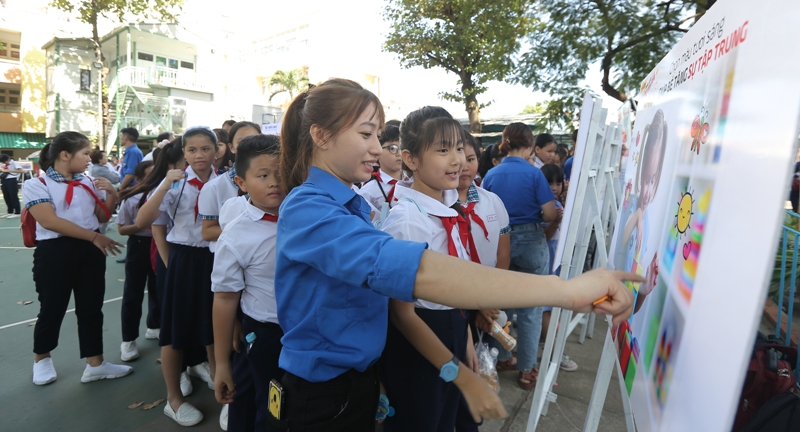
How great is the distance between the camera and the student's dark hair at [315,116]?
132 centimetres

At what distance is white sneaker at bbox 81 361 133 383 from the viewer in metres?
3.30

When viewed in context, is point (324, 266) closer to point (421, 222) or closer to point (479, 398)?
point (479, 398)

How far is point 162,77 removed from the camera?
2234 cm

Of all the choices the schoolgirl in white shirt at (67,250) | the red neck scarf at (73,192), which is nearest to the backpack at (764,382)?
the schoolgirl in white shirt at (67,250)

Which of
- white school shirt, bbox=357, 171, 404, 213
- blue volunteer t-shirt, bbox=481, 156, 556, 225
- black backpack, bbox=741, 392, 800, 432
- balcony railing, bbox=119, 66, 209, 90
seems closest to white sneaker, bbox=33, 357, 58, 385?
white school shirt, bbox=357, 171, 404, 213

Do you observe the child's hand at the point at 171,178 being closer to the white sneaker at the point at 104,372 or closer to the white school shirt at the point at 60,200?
the white school shirt at the point at 60,200

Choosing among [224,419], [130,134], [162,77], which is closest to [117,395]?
[224,419]

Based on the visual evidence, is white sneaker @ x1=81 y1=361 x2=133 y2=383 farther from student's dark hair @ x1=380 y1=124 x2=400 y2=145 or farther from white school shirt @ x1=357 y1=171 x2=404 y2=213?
student's dark hair @ x1=380 y1=124 x2=400 y2=145

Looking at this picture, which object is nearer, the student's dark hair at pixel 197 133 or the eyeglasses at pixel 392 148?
the student's dark hair at pixel 197 133

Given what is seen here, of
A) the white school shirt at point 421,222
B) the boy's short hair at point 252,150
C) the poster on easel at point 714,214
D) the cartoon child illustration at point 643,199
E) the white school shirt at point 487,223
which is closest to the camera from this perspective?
the poster on easel at point 714,214

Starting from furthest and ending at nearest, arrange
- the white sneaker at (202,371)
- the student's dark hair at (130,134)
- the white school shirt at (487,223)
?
the student's dark hair at (130,134), the white sneaker at (202,371), the white school shirt at (487,223)

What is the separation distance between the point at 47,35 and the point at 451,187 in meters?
31.1

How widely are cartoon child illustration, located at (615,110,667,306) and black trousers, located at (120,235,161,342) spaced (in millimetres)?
3493

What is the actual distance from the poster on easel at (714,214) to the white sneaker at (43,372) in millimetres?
3859
